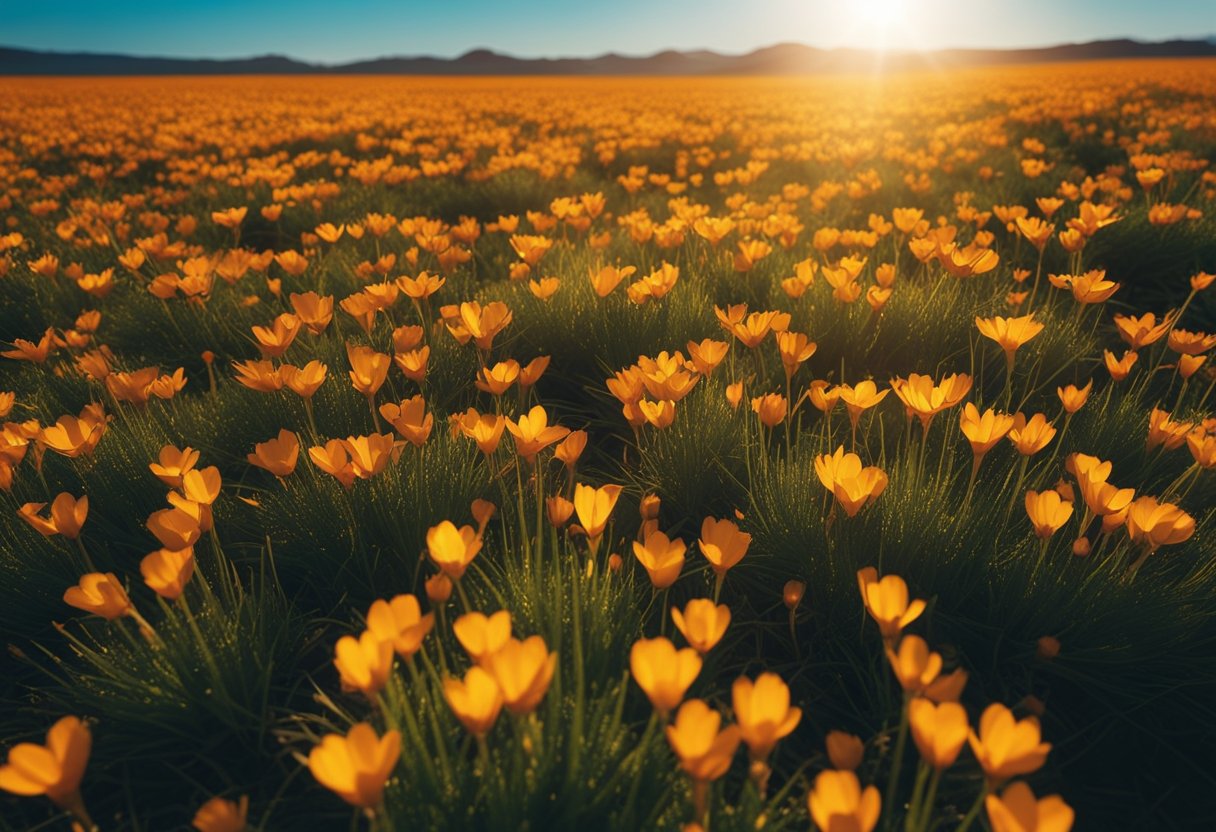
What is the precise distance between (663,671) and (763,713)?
4.8 inches

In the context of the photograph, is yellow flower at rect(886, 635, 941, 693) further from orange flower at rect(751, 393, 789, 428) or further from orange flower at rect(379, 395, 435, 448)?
orange flower at rect(379, 395, 435, 448)

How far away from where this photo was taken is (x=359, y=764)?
0.75m

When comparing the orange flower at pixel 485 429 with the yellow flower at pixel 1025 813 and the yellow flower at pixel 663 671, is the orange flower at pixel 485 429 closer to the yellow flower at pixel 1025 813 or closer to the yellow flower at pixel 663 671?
the yellow flower at pixel 663 671

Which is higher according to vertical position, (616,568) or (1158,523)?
(1158,523)

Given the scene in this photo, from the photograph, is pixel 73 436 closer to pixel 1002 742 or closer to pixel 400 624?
pixel 400 624

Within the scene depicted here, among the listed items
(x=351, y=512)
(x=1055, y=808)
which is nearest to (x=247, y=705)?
(x=351, y=512)

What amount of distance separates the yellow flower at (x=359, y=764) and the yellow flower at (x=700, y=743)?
0.30 m

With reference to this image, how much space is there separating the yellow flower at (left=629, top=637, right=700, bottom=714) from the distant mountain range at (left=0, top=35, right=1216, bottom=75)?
267 ft

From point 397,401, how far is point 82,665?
99 centimetres

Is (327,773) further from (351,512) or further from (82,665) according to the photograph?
(82,665)

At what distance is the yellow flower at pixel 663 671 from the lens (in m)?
0.81

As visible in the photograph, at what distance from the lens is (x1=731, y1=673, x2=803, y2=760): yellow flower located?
776 mm

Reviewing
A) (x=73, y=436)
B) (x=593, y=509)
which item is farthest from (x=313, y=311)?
(x=593, y=509)

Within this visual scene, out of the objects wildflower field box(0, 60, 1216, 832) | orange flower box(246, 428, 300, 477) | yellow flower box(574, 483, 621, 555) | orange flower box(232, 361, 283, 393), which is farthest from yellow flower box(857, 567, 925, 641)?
orange flower box(232, 361, 283, 393)
